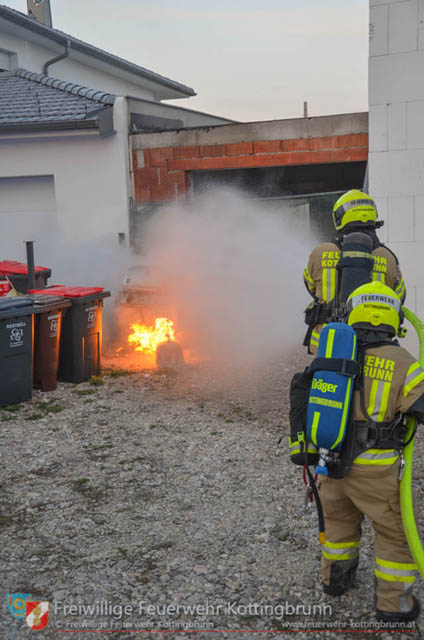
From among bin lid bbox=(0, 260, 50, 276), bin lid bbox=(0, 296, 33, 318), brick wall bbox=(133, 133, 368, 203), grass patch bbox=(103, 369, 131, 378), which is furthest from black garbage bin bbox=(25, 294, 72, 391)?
brick wall bbox=(133, 133, 368, 203)

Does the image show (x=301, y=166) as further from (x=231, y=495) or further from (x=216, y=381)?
(x=231, y=495)

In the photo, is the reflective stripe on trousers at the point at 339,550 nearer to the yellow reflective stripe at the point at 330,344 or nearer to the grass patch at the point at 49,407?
the yellow reflective stripe at the point at 330,344

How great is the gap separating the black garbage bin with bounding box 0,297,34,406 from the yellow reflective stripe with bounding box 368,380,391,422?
4.53 meters

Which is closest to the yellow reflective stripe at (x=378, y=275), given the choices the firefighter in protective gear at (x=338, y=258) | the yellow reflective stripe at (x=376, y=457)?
the firefighter in protective gear at (x=338, y=258)

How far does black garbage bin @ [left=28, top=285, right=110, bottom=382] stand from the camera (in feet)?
24.1

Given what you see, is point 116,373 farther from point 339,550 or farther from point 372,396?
point 372,396

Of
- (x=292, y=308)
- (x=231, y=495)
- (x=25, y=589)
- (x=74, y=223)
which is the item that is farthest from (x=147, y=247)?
(x=25, y=589)

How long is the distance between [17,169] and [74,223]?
4.44ft

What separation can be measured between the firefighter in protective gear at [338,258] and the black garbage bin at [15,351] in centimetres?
320

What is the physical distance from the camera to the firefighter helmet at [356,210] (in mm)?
4945

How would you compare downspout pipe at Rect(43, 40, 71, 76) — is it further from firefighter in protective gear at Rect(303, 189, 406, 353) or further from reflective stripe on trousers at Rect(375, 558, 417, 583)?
reflective stripe on trousers at Rect(375, 558, 417, 583)

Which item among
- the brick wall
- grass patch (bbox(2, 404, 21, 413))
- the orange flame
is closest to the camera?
grass patch (bbox(2, 404, 21, 413))

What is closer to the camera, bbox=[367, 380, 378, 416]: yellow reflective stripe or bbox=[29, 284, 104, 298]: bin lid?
bbox=[367, 380, 378, 416]: yellow reflective stripe

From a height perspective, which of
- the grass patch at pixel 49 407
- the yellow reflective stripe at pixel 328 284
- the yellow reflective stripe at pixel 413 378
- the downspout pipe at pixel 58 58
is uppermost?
the downspout pipe at pixel 58 58
